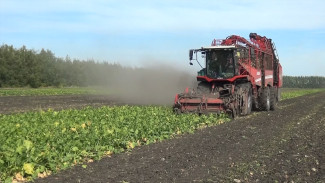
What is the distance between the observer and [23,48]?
58.8 meters

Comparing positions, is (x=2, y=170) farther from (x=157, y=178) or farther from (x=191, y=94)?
(x=191, y=94)

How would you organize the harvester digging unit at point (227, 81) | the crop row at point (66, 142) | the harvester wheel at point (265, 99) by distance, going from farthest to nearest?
1. the harvester wheel at point (265, 99)
2. the harvester digging unit at point (227, 81)
3. the crop row at point (66, 142)

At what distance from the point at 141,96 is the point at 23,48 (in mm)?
38370

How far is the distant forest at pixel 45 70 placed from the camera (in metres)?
53.2

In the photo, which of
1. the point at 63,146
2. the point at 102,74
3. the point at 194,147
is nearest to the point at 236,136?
the point at 194,147

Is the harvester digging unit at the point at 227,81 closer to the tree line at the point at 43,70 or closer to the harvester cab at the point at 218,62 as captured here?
the harvester cab at the point at 218,62

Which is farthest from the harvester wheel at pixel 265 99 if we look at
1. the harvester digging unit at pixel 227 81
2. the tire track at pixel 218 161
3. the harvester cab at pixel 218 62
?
the tire track at pixel 218 161

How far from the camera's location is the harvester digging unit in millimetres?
14969

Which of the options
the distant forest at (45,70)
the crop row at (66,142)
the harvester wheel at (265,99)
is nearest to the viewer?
the crop row at (66,142)

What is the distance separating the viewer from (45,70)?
59125mm

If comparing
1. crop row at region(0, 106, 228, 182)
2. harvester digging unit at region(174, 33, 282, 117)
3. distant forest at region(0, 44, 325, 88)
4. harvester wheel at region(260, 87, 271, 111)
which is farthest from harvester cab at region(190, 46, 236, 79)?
distant forest at region(0, 44, 325, 88)

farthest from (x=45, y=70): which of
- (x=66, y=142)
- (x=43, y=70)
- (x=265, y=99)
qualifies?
(x=66, y=142)

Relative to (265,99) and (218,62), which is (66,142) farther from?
(265,99)

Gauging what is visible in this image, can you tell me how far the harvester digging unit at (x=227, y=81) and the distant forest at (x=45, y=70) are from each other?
1038 inches
